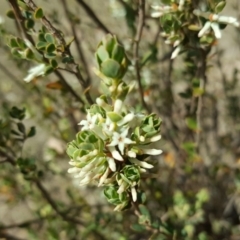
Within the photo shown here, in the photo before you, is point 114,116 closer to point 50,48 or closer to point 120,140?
point 120,140

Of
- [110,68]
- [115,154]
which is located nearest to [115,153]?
[115,154]

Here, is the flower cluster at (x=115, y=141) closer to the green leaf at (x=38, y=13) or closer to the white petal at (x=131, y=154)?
the white petal at (x=131, y=154)

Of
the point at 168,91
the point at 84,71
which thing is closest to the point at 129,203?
the point at 168,91

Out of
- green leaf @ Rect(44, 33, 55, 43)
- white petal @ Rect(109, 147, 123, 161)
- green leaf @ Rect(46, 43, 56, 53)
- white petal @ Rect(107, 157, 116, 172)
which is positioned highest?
green leaf @ Rect(44, 33, 55, 43)

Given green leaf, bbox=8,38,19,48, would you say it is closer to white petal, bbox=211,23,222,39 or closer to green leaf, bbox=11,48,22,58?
green leaf, bbox=11,48,22,58

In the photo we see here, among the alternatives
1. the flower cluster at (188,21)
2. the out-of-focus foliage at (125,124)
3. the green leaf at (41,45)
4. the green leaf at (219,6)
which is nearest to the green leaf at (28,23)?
the out-of-focus foliage at (125,124)

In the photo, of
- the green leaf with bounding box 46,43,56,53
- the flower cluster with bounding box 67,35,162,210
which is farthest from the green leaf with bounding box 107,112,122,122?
the green leaf with bounding box 46,43,56,53

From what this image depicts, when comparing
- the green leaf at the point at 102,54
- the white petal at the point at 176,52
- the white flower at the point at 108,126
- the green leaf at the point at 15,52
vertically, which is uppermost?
the white petal at the point at 176,52

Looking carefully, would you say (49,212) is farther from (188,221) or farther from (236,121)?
(236,121)
